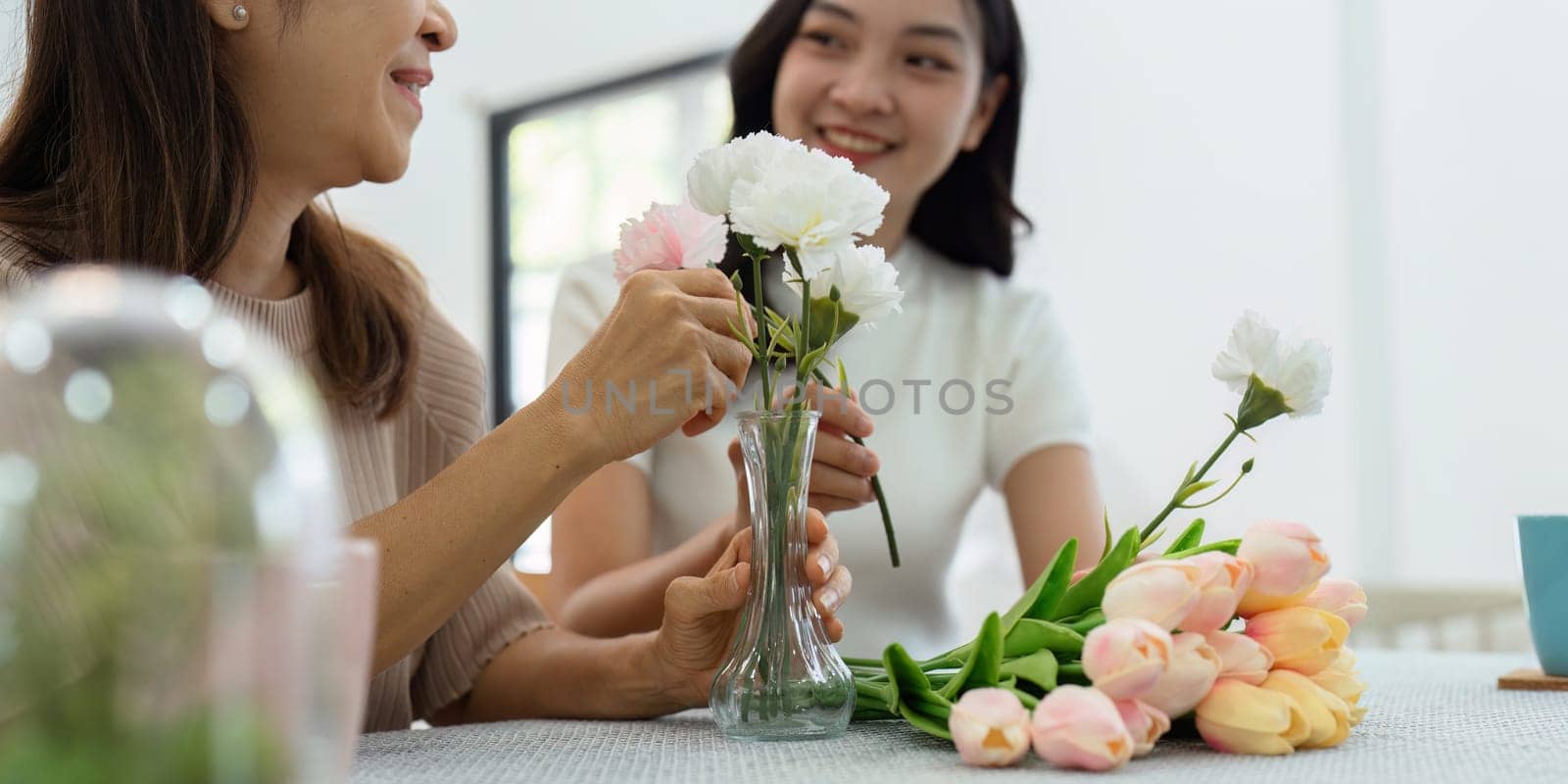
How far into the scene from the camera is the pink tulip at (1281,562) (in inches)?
27.2

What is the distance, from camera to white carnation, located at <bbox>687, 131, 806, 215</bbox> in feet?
2.21

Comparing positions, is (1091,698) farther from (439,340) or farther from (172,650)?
(439,340)

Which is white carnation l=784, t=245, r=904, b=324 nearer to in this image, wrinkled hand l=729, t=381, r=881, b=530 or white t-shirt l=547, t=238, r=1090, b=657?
wrinkled hand l=729, t=381, r=881, b=530

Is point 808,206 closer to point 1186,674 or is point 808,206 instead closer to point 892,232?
point 1186,674

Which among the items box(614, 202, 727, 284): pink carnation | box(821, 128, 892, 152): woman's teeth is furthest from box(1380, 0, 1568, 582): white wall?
box(614, 202, 727, 284): pink carnation

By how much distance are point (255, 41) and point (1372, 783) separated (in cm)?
87

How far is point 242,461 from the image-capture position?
391mm

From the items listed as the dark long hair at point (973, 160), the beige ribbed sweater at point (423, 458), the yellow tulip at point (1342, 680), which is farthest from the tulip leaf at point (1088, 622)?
the dark long hair at point (973, 160)

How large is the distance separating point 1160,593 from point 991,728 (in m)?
0.10

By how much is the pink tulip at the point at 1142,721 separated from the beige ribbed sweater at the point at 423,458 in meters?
0.64

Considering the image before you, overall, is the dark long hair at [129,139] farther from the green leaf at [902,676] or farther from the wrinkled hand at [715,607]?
the green leaf at [902,676]

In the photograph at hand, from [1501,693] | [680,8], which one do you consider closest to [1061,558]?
[1501,693]

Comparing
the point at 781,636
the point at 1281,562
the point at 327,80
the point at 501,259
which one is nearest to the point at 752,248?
the point at 781,636

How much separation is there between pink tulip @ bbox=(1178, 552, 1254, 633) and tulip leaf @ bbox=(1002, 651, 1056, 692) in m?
0.07
